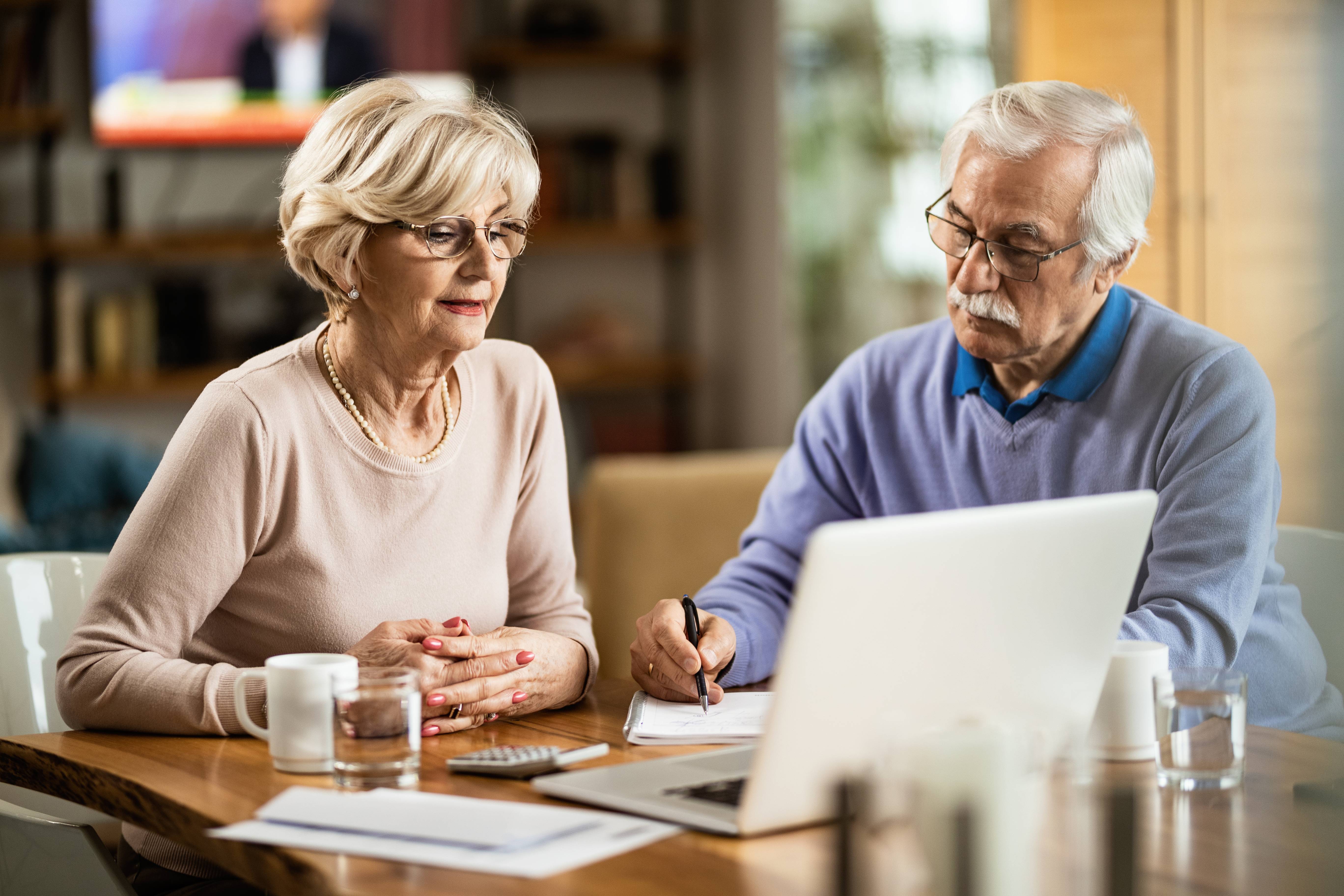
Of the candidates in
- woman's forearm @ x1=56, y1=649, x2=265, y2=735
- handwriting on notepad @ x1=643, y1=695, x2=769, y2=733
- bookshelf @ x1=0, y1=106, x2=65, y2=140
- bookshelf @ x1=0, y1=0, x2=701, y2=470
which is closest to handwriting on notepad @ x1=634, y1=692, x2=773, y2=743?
handwriting on notepad @ x1=643, y1=695, x2=769, y2=733

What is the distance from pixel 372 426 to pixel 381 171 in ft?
0.90

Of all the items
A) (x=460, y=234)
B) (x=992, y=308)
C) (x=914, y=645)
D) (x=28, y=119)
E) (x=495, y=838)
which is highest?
(x=28, y=119)

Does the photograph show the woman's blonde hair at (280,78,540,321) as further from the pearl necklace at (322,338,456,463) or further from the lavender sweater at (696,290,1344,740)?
the lavender sweater at (696,290,1344,740)

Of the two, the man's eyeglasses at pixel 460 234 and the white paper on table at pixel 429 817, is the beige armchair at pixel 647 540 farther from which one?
the white paper on table at pixel 429 817

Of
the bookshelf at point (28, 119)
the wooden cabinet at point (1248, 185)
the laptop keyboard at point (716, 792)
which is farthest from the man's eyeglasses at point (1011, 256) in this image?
the bookshelf at point (28, 119)

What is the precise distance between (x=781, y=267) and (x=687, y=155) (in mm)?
779

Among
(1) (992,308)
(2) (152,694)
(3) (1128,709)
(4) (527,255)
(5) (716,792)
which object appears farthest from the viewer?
(4) (527,255)

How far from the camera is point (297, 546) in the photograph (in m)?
1.39

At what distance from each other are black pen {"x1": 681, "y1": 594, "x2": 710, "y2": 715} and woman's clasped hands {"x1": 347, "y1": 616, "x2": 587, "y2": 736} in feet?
0.44

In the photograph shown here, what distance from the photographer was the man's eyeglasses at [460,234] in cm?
146

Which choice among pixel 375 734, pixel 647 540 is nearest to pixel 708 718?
pixel 375 734

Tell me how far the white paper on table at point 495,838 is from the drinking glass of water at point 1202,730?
16.3 inches

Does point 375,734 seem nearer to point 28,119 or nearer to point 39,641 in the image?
point 39,641

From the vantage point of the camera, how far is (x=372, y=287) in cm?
150
